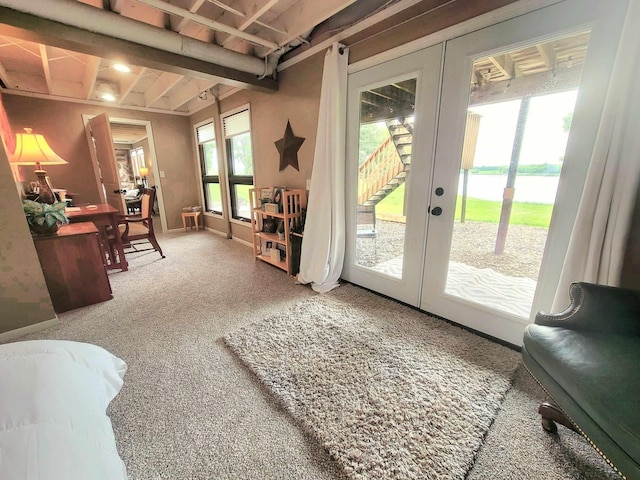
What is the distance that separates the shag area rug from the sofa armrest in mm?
554

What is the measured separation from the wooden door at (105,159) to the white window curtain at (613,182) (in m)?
5.24

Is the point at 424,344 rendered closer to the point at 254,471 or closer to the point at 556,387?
the point at 556,387

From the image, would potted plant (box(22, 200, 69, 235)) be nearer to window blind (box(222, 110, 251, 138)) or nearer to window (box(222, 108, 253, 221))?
window (box(222, 108, 253, 221))

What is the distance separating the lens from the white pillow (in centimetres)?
57

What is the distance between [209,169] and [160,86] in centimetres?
159

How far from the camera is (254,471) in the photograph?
104 centimetres

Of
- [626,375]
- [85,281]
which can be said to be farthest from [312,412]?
[85,281]

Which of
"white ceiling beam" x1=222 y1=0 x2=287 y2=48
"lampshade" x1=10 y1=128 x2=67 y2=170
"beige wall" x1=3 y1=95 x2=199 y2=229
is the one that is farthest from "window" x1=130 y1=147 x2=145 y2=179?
"white ceiling beam" x1=222 y1=0 x2=287 y2=48

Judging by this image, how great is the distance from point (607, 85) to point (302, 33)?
7.34 ft

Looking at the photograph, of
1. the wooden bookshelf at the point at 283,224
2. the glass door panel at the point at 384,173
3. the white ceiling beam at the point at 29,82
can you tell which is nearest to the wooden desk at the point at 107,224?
the wooden bookshelf at the point at 283,224

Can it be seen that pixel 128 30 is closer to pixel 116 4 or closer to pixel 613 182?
pixel 116 4

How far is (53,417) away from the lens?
698 mm

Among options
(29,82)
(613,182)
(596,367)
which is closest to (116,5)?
(29,82)

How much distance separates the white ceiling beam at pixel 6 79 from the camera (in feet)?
10.6
